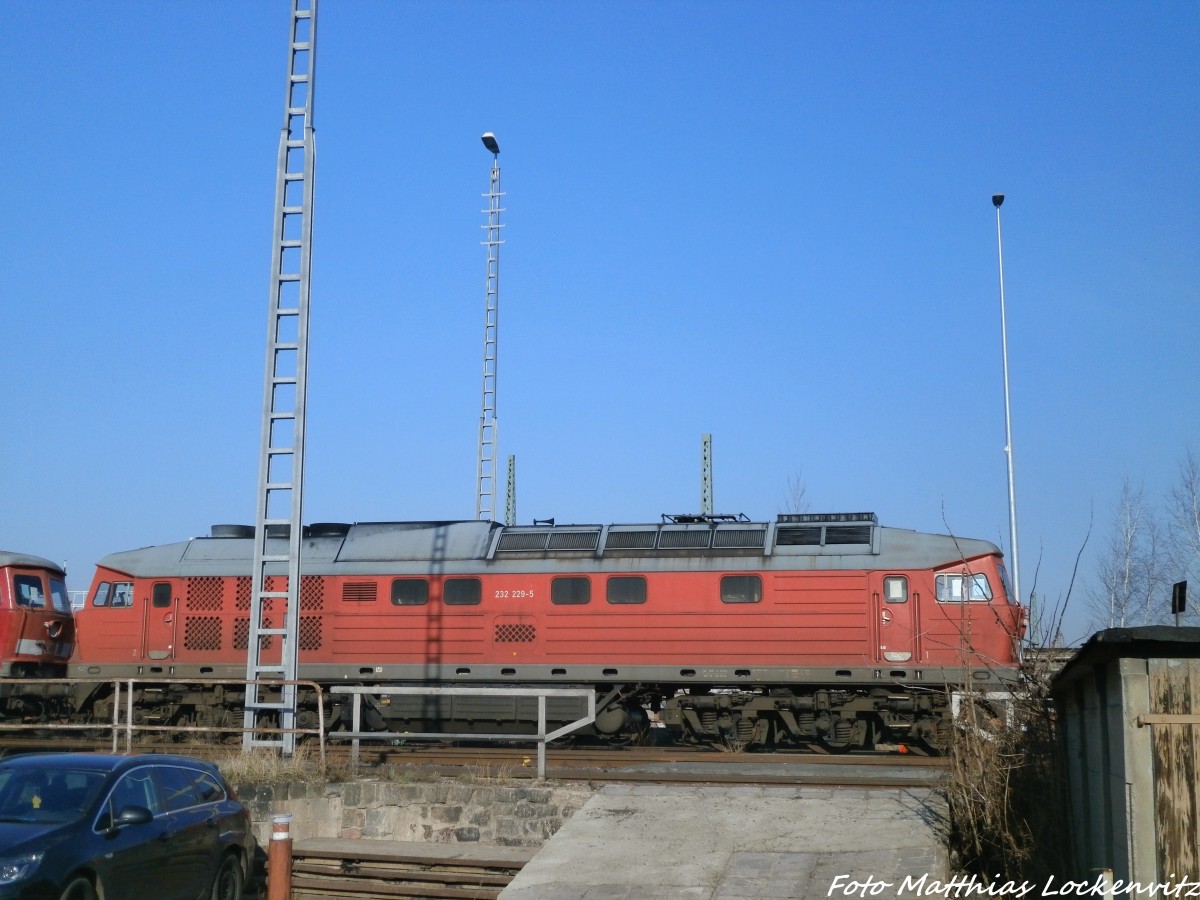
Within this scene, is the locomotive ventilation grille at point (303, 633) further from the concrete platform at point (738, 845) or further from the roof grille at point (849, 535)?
Result: the roof grille at point (849, 535)

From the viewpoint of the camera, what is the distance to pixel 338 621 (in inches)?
844

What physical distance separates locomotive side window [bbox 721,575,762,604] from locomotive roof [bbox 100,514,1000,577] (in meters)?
0.22

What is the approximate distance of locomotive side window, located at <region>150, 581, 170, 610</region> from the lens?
2206 centimetres

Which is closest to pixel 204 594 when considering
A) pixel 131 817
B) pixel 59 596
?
pixel 59 596

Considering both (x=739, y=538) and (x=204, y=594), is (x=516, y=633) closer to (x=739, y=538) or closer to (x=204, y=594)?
(x=739, y=538)

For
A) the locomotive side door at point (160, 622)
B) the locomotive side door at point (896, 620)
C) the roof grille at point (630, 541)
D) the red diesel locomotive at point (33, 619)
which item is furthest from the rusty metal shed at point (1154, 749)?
the red diesel locomotive at point (33, 619)

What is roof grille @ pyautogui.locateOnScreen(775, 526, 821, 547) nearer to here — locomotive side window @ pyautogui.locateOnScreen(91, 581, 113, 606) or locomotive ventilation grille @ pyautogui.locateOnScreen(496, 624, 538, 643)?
locomotive ventilation grille @ pyautogui.locateOnScreen(496, 624, 538, 643)

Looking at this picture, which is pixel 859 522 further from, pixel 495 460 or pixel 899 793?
pixel 495 460

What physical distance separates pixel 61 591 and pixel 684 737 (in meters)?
12.7

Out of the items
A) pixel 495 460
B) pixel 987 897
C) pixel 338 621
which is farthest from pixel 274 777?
pixel 495 460

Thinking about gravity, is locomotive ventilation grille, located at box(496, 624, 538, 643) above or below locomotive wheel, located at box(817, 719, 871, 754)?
above

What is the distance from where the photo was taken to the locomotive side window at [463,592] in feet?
69.1

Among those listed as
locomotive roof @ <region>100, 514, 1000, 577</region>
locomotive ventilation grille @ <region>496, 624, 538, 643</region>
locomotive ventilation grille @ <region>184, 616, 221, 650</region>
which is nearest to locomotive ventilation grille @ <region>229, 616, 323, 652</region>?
locomotive ventilation grille @ <region>184, 616, 221, 650</region>

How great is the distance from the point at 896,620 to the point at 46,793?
13.3 meters
